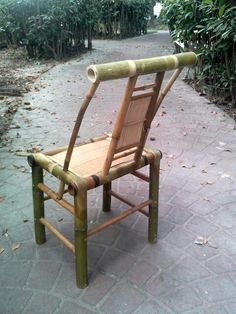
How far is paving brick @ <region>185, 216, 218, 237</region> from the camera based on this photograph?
2.81 metres

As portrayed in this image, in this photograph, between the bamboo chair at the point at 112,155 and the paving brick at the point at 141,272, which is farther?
Result: the paving brick at the point at 141,272

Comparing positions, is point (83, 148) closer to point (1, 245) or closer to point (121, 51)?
point (1, 245)

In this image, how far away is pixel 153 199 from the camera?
2580 millimetres

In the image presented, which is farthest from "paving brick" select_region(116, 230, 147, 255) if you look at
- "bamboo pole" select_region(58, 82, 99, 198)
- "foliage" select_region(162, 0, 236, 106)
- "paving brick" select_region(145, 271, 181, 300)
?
"foliage" select_region(162, 0, 236, 106)

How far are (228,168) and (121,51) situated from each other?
915cm

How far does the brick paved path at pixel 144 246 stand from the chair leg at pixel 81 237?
0.27ft

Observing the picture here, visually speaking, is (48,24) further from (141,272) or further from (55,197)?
(141,272)

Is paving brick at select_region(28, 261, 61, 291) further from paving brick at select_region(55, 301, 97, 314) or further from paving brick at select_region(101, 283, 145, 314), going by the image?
paving brick at select_region(101, 283, 145, 314)

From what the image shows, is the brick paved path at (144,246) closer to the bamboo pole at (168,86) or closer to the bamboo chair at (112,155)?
the bamboo chair at (112,155)

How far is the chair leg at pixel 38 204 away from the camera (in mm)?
2475

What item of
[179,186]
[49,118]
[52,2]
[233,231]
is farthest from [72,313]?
[52,2]

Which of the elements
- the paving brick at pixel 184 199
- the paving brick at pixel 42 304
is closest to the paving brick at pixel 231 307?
the paving brick at pixel 42 304

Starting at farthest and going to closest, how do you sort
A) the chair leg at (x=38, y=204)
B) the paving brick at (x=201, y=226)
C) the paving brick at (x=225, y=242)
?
the paving brick at (x=201, y=226)
the paving brick at (x=225, y=242)
the chair leg at (x=38, y=204)

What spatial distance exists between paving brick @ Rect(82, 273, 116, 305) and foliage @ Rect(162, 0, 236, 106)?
12.4ft
